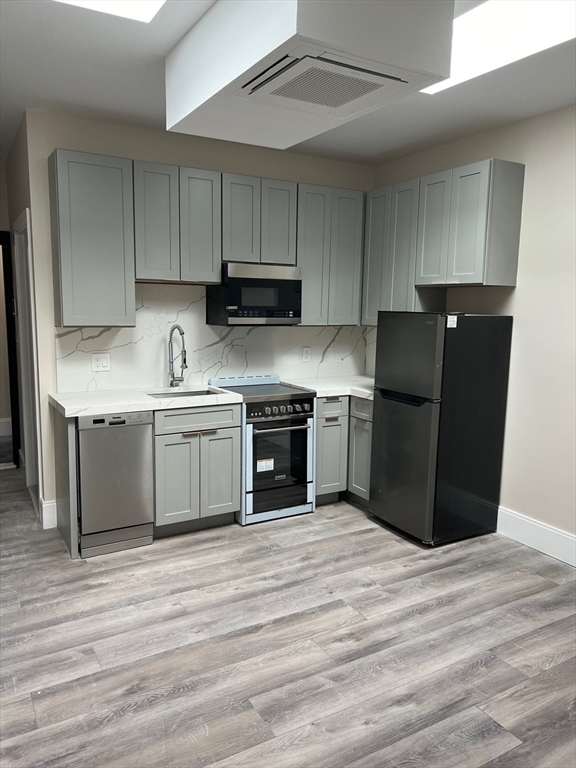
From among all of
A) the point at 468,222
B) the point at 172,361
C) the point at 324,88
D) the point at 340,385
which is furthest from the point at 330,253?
the point at 324,88

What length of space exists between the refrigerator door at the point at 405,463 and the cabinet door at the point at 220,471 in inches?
38.6

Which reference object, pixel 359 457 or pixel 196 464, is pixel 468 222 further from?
pixel 196 464

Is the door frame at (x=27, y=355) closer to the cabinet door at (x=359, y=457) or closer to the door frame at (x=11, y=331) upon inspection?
the door frame at (x=11, y=331)

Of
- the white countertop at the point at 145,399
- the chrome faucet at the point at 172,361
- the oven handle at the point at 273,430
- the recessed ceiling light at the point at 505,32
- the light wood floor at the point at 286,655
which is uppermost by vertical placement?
the recessed ceiling light at the point at 505,32

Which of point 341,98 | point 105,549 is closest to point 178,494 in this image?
point 105,549

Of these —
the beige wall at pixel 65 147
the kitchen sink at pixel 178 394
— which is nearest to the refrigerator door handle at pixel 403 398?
the kitchen sink at pixel 178 394

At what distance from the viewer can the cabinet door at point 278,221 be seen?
4020mm

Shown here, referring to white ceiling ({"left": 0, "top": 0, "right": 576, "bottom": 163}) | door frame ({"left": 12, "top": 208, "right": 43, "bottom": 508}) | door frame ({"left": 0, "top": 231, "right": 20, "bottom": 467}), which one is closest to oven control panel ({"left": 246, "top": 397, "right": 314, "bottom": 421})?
door frame ({"left": 12, "top": 208, "right": 43, "bottom": 508})

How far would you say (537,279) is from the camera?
350 centimetres

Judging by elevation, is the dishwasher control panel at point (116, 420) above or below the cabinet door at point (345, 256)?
below

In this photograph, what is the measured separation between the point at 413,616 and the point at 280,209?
2822mm

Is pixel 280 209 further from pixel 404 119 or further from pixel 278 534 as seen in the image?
pixel 278 534

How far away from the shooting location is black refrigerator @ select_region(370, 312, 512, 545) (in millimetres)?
3432

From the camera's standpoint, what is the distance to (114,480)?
3.36 metres
